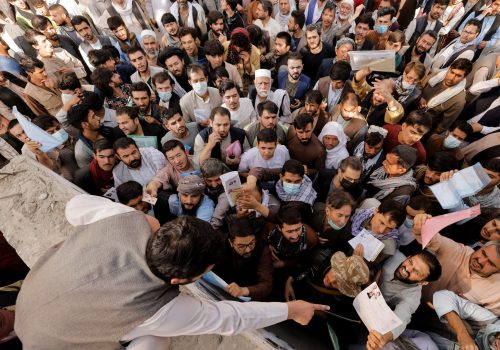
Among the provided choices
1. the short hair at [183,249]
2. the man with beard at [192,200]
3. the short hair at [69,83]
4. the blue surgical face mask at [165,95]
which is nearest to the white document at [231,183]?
the man with beard at [192,200]

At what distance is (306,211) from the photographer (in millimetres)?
3045

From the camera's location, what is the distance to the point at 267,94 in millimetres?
4074

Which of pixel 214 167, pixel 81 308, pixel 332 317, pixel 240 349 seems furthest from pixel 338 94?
pixel 81 308

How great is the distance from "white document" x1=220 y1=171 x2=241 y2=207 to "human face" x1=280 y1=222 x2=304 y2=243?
1.82 ft

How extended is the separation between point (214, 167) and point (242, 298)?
4.39ft

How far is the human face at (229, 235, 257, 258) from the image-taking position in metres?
2.36

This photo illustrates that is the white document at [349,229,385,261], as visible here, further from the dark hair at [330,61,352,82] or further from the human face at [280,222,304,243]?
the dark hair at [330,61,352,82]

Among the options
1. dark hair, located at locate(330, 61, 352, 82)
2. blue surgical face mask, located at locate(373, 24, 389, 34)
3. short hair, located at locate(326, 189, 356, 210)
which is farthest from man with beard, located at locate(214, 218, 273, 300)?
blue surgical face mask, located at locate(373, 24, 389, 34)

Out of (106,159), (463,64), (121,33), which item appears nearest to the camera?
(106,159)

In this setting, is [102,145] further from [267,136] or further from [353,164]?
[353,164]

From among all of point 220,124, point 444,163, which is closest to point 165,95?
point 220,124

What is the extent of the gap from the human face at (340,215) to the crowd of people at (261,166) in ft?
0.06

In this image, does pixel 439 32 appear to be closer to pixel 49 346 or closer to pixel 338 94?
pixel 338 94

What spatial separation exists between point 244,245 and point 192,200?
2.51 feet
